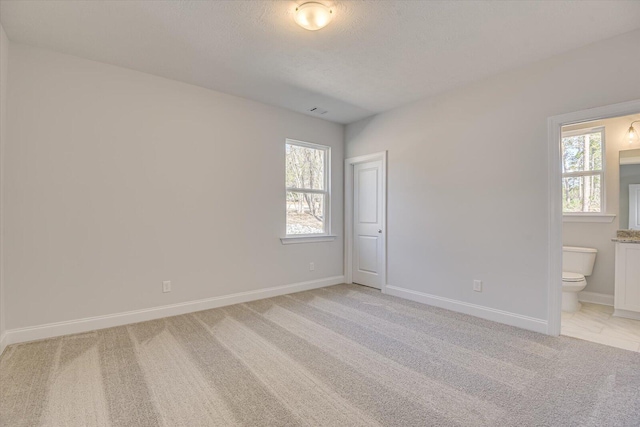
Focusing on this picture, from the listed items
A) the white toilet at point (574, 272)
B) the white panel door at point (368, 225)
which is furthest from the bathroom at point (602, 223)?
the white panel door at point (368, 225)

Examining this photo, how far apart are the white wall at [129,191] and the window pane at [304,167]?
217mm

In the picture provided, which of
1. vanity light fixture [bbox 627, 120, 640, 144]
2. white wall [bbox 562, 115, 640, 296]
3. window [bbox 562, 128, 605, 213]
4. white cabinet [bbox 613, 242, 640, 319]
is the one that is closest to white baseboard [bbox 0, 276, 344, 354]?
white cabinet [bbox 613, 242, 640, 319]

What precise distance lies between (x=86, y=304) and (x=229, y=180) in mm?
1894

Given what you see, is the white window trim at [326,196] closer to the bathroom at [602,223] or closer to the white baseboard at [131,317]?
the white baseboard at [131,317]

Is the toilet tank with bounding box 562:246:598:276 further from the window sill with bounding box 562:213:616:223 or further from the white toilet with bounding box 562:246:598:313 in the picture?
the window sill with bounding box 562:213:616:223

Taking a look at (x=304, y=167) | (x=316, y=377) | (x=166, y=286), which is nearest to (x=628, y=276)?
(x=316, y=377)

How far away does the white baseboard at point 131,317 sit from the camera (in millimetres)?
2664

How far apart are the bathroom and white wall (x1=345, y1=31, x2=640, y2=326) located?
2.99ft

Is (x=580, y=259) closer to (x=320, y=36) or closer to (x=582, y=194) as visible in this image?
(x=582, y=194)

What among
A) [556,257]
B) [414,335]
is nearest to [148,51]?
[414,335]

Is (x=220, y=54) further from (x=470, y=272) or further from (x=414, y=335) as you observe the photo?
(x=470, y=272)

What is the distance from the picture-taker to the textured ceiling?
7.22 feet

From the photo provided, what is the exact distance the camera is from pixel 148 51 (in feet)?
9.16

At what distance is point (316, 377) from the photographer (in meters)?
2.11
